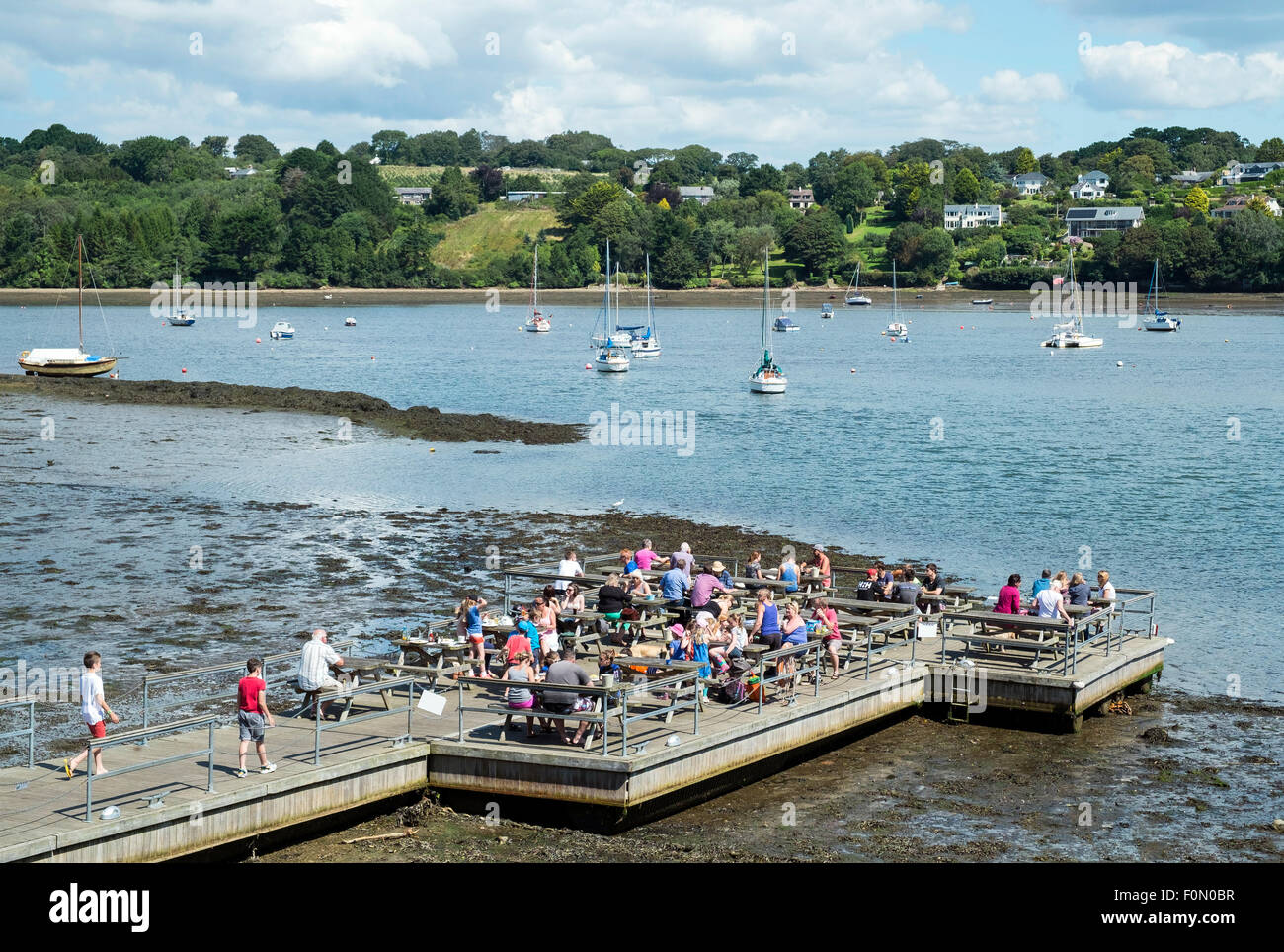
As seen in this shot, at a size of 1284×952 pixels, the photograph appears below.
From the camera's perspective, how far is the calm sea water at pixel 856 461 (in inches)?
1379

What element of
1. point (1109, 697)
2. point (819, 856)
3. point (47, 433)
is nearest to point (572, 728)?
point (819, 856)

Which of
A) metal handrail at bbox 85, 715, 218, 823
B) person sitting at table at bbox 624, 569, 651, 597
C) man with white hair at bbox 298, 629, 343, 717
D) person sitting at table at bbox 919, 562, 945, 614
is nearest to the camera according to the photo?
metal handrail at bbox 85, 715, 218, 823

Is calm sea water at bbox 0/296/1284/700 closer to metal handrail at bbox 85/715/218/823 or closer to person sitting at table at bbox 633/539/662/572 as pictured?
person sitting at table at bbox 633/539/662/572

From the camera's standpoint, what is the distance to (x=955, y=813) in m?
17.7

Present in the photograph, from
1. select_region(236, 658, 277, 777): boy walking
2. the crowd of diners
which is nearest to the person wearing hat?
the crowd of diners

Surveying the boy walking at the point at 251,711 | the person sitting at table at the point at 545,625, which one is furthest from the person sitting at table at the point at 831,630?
the boy walking at the point at 251,711

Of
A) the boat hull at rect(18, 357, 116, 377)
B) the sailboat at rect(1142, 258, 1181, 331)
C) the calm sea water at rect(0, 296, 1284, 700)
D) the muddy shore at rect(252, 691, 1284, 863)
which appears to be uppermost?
the sailboat at rect(1142, 258, 1181, 331)

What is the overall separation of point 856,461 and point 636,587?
32043 mm

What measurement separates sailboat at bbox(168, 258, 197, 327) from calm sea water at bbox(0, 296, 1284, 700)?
36.6 metres

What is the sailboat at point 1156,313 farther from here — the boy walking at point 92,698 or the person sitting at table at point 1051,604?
the boy walking at point 92,698

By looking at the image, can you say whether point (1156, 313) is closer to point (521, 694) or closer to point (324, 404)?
point (324, 404)

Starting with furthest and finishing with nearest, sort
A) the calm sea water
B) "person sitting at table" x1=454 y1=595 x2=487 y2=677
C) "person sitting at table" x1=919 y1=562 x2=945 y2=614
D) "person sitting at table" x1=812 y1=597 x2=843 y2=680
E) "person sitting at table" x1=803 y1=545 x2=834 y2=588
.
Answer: the calm sea water
"person sitting at table" x1=803 y1=545 x2=834 y2=588
"person sitting at table" x1=919 y1=562 x2=945 y2=614
"person sitting at table" x1=812 y1=597 x2=843 y2=680
"person sitting at table" x1=454 y1=595 x2=487 y2=677

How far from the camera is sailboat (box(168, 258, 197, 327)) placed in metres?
145

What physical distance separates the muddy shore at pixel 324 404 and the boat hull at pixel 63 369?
27.5 inches
